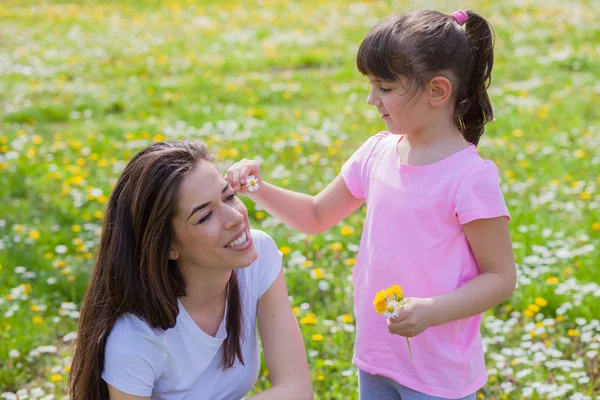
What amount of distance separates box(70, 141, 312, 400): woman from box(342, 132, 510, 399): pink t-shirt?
31cm

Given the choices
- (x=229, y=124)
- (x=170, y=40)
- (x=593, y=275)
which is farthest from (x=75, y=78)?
(x=593, y=275)

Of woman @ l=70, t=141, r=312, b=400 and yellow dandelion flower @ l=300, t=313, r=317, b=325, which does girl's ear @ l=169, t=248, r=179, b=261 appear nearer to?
woman @ l=70, t=141, r=312, b=400

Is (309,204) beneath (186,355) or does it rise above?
above

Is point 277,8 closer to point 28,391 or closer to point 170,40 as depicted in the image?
point 170,40

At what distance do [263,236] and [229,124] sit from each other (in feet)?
12.3

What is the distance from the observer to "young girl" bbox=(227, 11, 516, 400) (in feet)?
5.85

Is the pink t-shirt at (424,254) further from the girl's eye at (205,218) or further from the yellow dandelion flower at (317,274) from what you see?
the yellow dandelion flower at (317,274)

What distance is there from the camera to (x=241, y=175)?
6.71 ft

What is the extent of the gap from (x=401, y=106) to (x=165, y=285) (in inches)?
30.1

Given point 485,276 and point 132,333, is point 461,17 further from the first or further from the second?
point 132,333

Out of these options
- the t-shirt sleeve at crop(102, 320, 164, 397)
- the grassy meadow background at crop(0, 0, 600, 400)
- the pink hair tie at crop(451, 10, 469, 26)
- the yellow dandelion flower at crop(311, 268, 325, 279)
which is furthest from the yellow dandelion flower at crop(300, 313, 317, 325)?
the pink hair tie at crop(451, 10, 469, 26)

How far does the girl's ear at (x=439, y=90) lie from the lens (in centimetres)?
180

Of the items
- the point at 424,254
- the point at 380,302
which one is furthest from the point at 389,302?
the point at 424,254

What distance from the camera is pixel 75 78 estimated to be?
7699 millimetres
